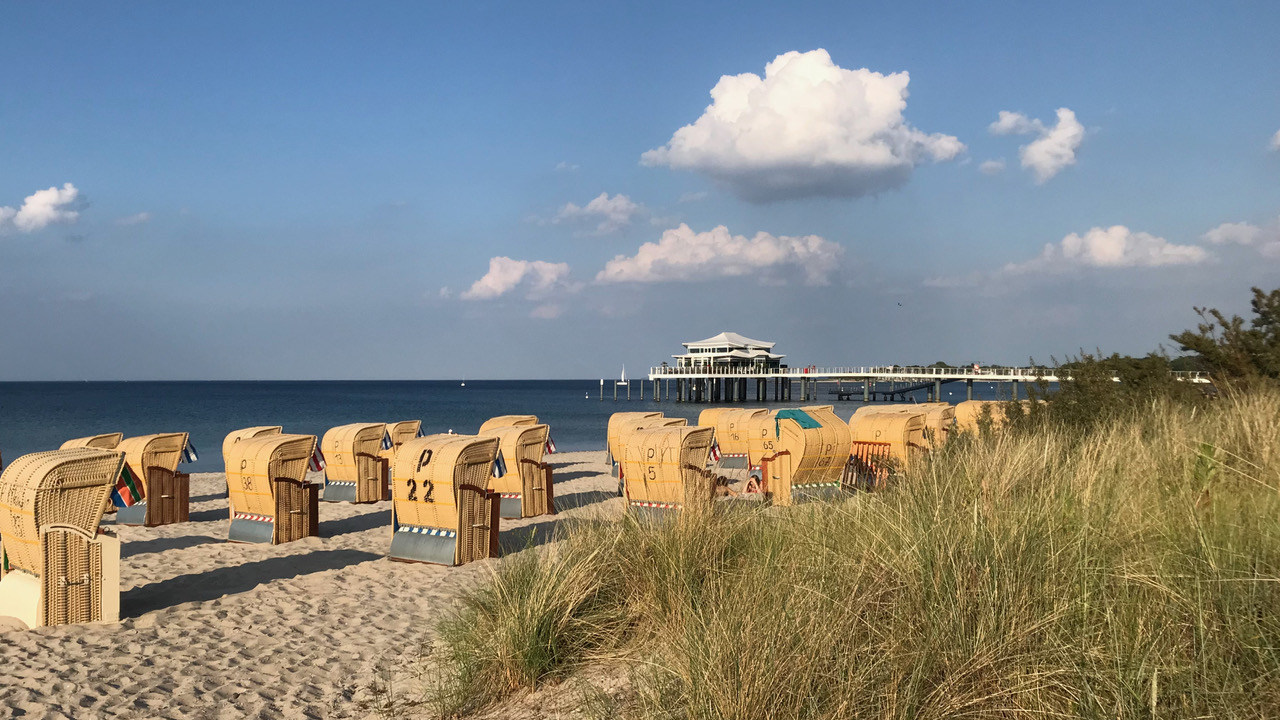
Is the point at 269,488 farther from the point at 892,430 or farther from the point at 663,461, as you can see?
the point at 892,430

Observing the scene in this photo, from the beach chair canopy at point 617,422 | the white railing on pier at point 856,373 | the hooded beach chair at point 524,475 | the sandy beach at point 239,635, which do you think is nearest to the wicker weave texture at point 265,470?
the sandy beach at point 239,635

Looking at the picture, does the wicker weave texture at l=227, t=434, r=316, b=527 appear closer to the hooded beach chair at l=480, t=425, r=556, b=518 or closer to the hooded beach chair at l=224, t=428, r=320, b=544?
the hooded beach chair at l=224, t=428, r=320, b=544

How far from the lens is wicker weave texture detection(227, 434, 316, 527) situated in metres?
9.87

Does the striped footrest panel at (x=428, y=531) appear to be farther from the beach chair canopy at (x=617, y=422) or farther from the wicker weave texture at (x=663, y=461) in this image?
the beach chair canopy at (x=617, y=422)

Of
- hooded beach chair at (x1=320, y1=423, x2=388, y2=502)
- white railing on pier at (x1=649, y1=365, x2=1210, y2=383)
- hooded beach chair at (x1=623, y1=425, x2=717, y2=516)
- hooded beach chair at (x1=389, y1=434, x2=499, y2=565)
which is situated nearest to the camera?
hooded beach chair at (x1=389, y1=434, x2=499, y2=565)

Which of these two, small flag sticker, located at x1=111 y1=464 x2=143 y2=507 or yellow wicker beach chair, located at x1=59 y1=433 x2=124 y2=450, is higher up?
yellow wicker beach chair, located at x1=59 y1=433 x2=124 y2=450

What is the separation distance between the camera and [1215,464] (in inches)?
213

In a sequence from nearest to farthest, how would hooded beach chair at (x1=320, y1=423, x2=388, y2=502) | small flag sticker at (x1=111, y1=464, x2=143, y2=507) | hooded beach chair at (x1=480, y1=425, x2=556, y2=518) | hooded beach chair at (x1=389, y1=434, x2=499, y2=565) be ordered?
1. small flag sticker at (x1=111, y1=464, x2=143, y2=507)
2. hooded beach chair at (x1=389, y1=434, x2=499, y2=565)
3. hooded beach chair at (x1=480, y1=425, x2=556, y2=518)
4. hooded beach chair at (x1=320, y1=423, x2=388, y2=502)

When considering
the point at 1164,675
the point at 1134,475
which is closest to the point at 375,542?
the point at 1134,475

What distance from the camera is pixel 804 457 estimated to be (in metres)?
10.9

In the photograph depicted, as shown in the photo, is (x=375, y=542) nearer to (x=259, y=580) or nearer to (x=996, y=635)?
(x=259, y=580)

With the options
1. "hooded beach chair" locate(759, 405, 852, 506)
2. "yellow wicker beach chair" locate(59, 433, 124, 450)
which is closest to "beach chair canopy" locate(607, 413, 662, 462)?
"hooded beach chair" locate(759, 405, 852, 506)

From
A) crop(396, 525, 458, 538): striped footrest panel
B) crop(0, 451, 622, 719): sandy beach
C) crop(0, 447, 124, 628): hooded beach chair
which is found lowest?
crop(0, 451, 622, 719): sandy beach

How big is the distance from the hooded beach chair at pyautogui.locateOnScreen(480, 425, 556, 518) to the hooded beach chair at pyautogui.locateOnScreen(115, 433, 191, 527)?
15.1ft
